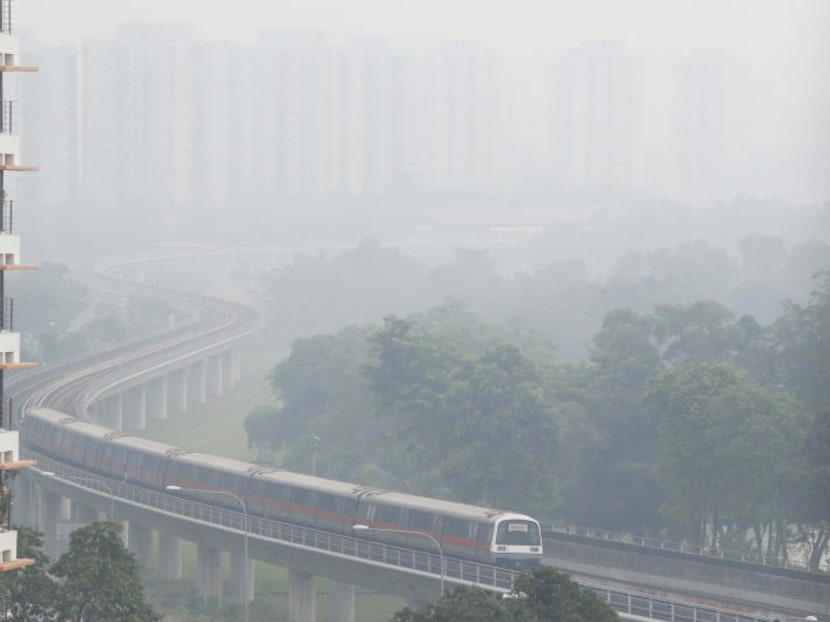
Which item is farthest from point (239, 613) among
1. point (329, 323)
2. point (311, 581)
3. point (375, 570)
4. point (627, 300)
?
point (329, 323)

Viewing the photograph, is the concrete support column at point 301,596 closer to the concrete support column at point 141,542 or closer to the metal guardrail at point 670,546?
the metal guardrail at point 670,546

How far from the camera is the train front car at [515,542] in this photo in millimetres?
56250

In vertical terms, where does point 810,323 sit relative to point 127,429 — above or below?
above

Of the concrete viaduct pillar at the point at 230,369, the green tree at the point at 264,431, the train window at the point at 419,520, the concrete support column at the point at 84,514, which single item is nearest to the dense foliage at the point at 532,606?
the train window at the point at 419,520

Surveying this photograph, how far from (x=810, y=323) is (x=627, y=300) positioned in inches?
2030

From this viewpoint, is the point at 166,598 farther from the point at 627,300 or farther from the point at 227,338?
the point at 627,300

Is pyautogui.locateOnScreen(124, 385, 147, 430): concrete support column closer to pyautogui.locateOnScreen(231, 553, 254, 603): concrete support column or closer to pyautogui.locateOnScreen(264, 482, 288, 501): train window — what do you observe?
pyautogui.locateOnScreen(231, 553, 254, 603): concrete support column

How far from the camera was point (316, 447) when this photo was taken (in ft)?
310

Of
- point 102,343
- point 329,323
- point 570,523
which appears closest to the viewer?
point 570,523

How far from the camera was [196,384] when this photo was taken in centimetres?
13262

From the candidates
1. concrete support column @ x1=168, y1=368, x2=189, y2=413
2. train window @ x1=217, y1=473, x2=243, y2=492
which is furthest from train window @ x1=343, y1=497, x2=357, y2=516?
concrete support column @ x1=168, y1=368, x2=189, y2=413

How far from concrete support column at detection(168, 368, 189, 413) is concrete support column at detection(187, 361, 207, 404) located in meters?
3.34

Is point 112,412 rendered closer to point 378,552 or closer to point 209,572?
point 209,572

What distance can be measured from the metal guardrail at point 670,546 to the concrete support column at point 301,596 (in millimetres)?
10613
